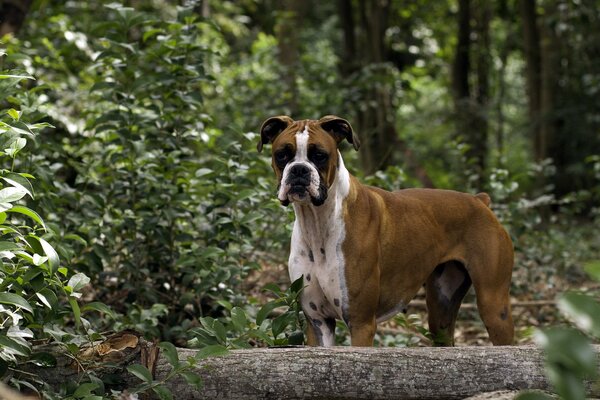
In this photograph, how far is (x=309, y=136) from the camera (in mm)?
4855

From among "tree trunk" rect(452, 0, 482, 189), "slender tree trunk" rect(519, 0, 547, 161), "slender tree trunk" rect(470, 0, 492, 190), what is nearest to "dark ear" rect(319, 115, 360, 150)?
"tree trunk" rect(452, 0, 482, 189)

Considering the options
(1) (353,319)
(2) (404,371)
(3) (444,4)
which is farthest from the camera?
(3) (444,4)

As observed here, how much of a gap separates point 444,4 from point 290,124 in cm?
2048

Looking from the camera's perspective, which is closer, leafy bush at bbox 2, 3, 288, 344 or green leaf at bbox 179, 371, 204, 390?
green leaf at bbox 179, 371, 204, 390

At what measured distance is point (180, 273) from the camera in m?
6.54

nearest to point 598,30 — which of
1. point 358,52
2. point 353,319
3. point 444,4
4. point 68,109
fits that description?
point 358,52

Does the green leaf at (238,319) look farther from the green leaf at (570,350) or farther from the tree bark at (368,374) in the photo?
the green leaf at (570,350)

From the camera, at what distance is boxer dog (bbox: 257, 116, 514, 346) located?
489 centimetres

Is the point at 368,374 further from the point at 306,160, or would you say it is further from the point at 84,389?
the point at 306,160

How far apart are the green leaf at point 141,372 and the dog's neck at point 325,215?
4.90ft

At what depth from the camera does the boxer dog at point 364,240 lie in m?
4.89

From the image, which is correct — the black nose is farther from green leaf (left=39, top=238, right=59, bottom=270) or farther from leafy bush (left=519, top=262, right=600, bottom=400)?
leafy bush (left=519, top=262, right=600, bottom=400)

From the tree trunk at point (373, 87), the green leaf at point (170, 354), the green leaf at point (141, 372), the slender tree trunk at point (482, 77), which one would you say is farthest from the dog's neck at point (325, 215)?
the slender tree trunk at point (482, 77)

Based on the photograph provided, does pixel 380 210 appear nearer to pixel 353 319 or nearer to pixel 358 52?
pixel 353 319
